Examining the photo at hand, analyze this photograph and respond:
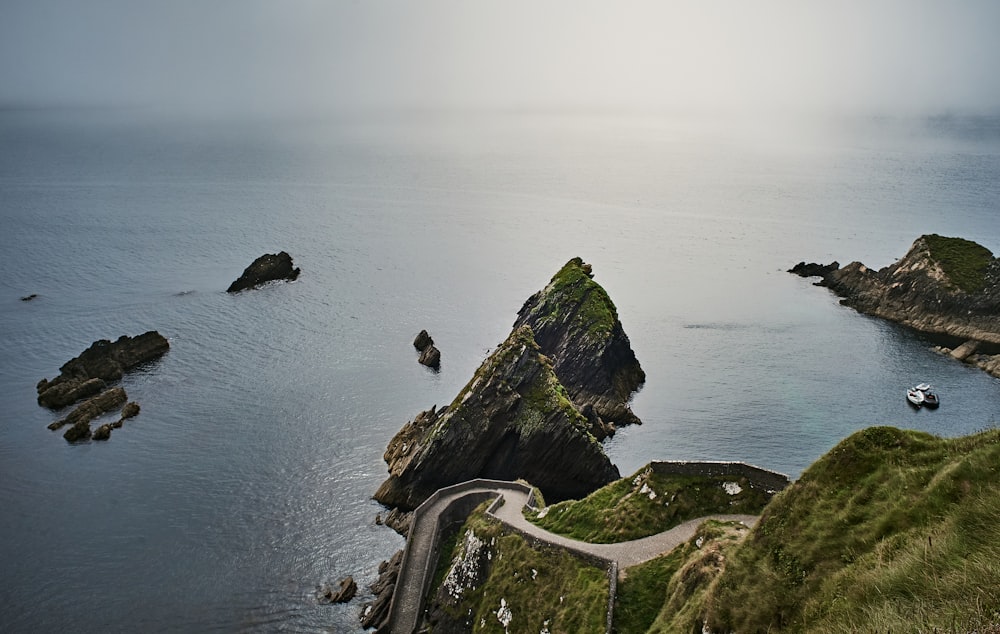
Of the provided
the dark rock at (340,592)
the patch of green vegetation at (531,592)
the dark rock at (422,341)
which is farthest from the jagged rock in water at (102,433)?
the patch of green vegetation at (531,592)

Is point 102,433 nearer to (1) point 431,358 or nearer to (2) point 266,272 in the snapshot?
(1) point 431,358

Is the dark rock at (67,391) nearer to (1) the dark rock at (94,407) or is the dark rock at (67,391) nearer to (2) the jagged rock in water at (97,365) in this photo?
Result: (2) the jagged rock in water at (97,365)

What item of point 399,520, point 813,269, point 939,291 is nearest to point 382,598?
Result: point 399,520

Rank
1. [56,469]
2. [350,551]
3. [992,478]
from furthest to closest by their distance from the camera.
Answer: [56,469], [350,551], [992,478]

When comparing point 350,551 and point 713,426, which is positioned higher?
point 713,426

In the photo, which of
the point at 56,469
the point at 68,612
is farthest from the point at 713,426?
the point at 56,469

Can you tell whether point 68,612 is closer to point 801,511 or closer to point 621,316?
point 801,511
